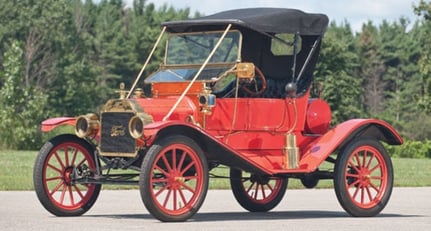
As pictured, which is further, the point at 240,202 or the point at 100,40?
the point at 100,40

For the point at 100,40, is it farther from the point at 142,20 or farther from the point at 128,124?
the point at 128,124

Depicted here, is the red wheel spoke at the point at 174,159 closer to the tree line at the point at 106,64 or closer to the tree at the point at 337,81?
the tree line at the point at 106,64

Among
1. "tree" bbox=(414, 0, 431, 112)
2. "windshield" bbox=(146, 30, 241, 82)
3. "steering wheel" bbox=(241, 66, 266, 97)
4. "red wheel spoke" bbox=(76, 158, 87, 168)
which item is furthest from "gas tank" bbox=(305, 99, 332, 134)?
"tree" bbox=(414, 0, 431, 112)

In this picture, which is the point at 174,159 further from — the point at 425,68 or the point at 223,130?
the point at 425,68

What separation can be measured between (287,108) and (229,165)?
4.71 ft

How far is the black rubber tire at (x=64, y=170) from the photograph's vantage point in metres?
13.9

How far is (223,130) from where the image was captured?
14.2 metres

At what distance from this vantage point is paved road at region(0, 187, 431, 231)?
41.3 feet

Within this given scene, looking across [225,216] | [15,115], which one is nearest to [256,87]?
[225,216]

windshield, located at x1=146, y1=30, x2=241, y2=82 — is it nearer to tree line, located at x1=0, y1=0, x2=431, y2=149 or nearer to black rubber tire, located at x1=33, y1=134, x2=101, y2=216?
black rubber tire, located at x1=33, y1=134, x2=101, y2=216

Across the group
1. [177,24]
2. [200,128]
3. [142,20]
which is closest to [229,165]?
[200,128]

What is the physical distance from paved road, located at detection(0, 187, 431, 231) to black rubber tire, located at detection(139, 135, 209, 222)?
0.18 metres

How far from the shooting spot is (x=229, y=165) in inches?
546

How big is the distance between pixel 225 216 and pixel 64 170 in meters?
2.05
